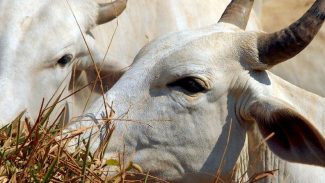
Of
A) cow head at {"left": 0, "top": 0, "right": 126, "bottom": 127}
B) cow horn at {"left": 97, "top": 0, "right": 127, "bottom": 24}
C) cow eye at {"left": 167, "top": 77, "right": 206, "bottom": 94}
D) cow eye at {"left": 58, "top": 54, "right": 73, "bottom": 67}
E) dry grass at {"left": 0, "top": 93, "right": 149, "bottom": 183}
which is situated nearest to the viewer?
dry grass at {"left": 0, "top": 93, "right": 149, "bottom": 183}

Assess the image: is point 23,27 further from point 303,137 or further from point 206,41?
point 303,137

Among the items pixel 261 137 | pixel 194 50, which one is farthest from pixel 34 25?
pixel 261 137

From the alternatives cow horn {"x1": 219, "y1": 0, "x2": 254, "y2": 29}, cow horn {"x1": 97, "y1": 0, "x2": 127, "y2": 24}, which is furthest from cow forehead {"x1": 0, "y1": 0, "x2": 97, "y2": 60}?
cow horn {"x1": 219, "y1": 0, "x2": 254, "y2": 29}

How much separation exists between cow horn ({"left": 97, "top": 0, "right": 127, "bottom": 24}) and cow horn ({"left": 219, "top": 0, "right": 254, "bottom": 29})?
4.37ft

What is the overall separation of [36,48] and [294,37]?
2.04m

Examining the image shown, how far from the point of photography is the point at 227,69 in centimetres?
543

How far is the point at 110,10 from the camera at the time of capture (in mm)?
7160

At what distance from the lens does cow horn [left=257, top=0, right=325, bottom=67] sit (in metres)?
5.25

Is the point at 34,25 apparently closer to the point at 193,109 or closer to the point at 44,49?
the point at 44,49

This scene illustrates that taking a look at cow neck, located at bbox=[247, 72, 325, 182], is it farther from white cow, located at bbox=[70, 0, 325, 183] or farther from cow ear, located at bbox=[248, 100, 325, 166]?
cow ear, located at bbox=[248, 100, 325, 166]

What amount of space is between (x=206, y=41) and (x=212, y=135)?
0.46 meters

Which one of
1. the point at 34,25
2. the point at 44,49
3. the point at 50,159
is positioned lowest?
the point at 50,159

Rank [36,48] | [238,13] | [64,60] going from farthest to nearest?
[64,60] → [36,48] → [238,13]

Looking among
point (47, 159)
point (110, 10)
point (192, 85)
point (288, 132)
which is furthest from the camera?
point (110, 10)
